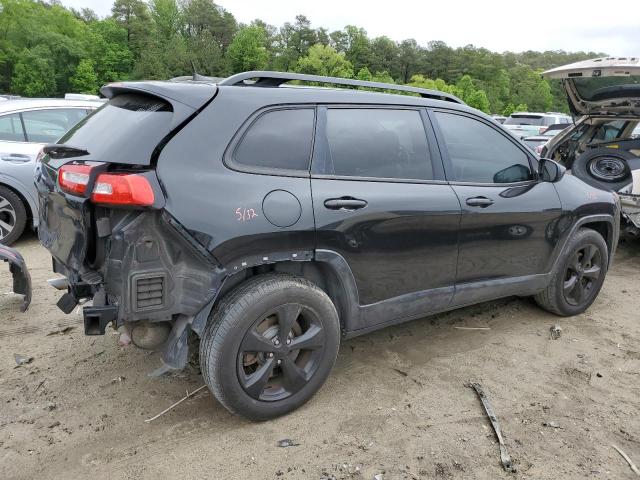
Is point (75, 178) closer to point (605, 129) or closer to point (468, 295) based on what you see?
point (468, 295)

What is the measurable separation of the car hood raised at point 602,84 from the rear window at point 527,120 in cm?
1608

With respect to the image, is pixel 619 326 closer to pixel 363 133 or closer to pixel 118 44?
pixel 363 133

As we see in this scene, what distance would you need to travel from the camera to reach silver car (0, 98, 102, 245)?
19.7 feet

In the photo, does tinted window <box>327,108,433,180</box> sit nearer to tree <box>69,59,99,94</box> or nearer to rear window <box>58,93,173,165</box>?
rear window <box>58,93,173,165</box>

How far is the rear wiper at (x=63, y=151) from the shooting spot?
8.81 feet

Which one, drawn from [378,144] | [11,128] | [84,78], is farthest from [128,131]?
[84,78]

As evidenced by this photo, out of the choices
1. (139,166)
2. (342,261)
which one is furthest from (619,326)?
(139,166)

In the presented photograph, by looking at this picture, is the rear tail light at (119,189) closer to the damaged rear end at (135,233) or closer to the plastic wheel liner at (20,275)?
the damaged rear end at (135,233)

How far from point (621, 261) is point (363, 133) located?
4750 mm

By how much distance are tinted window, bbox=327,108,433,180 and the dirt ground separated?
4.39 ft

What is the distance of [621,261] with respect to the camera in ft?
20.5

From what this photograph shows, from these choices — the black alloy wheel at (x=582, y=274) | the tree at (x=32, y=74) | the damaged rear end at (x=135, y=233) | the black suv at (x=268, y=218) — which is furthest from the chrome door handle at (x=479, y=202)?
the tree at (x=32, y=74)

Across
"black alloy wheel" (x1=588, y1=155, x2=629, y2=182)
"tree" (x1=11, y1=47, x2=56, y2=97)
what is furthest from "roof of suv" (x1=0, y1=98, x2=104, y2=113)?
"tree" (x1=11, y1=47, x2=56, y2=97)

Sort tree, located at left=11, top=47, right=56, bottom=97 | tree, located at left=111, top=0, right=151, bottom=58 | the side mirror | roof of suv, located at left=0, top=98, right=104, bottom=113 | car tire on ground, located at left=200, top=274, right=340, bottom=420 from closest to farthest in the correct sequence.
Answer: car tire on ground, located at left=200, top=274, right=340, bottom=420, the side mirror, roof of suv, located at left=0, top=98, right=104, bottom=113, tree, located at left=11, top=47, right=56, bottom=97, tree, located at left=111, top=0, right=151, bottom=58
